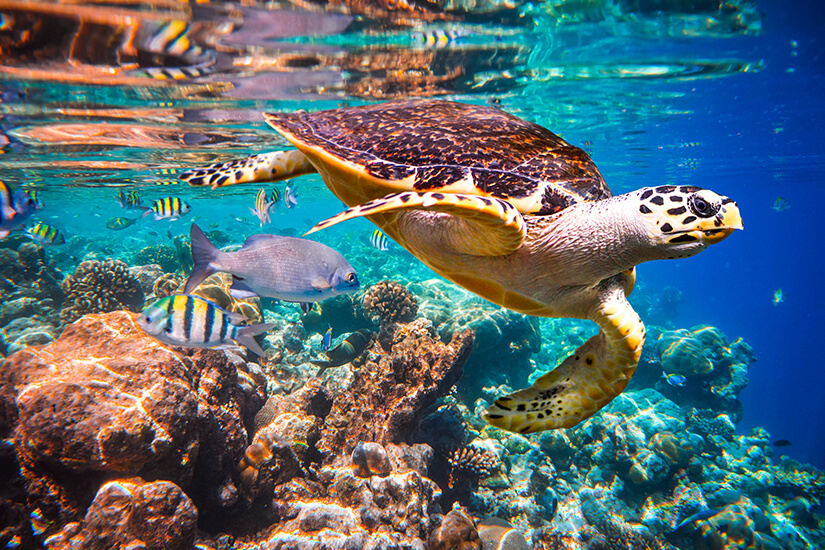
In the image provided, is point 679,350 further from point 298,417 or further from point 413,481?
point 298,417

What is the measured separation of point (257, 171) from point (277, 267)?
3.89ft

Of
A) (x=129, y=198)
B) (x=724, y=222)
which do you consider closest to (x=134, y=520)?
(x=724, y=222)

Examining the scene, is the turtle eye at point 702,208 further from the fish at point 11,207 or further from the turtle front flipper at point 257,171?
the fish at point 11,207

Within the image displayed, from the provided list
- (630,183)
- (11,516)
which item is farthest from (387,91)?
(630,183)

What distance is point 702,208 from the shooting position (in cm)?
182

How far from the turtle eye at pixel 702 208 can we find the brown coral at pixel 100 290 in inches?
423

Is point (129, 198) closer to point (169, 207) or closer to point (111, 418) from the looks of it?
point (169, 207)

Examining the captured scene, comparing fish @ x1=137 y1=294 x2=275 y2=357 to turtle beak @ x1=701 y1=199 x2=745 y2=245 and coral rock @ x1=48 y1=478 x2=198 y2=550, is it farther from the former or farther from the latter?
turtle beak @ x1=701 y1=199 x2=745 y2=245

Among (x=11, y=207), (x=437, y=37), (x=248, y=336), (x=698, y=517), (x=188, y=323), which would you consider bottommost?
(x=698, y=517)

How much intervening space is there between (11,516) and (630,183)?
36331 mm

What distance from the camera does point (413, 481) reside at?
3.93 metres

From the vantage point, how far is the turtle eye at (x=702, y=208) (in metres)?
1.82

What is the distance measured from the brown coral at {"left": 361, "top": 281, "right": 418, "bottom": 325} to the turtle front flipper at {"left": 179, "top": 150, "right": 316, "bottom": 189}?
→ 447 cm

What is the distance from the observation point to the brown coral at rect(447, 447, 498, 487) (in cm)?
491
